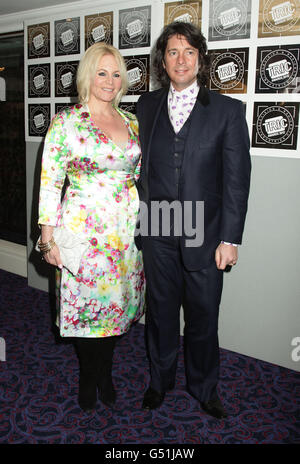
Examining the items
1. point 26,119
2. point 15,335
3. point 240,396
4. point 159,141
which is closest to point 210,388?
point 240,396

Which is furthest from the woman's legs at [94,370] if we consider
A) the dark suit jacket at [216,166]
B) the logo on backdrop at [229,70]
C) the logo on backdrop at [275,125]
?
the logo on backdrop at [229,70]

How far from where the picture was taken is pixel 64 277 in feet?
6.61

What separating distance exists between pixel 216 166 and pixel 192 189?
0.51 ft

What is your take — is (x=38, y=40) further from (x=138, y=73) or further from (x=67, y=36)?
(x=138, y=73)

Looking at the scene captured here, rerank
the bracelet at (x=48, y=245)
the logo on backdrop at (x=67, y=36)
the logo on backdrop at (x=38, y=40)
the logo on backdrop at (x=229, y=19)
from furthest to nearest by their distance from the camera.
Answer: the logo on backdrop at (x=38, y=40), the logo on backdrop at (x=67, y=36), the logo on backdrop at (x=229, y=19), the bracelet at (x=48, y=245)

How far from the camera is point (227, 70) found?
2.55 meters

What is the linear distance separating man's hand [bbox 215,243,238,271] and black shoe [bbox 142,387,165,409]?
2.63 ft

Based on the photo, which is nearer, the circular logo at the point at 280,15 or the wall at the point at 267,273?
the circular logo at the point at 280,15

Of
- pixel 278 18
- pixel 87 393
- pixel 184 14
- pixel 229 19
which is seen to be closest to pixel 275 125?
pixel 278 18

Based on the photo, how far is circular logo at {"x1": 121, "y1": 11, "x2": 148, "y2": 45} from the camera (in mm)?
2857

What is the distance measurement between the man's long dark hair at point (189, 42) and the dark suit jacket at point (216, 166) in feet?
0.50

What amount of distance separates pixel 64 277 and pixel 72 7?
89.8 inches

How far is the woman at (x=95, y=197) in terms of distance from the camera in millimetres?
1906

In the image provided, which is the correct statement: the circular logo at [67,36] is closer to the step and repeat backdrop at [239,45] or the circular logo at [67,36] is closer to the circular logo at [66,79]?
the step and repeat backdrop at [239,45]
